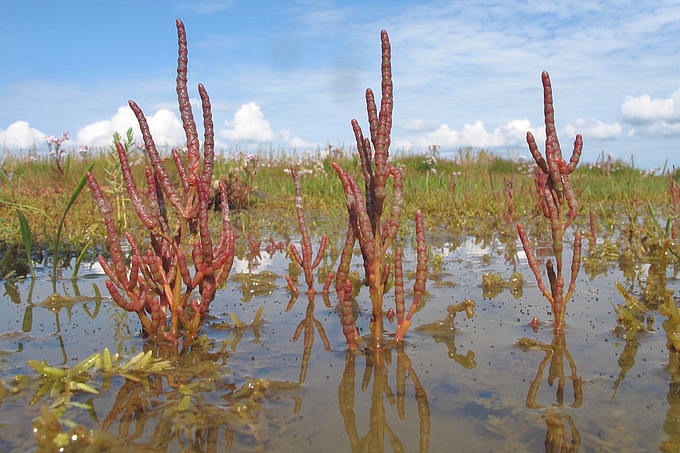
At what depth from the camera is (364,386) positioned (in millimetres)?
2254

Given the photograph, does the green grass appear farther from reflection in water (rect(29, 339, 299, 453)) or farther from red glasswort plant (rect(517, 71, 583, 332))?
reflection in water (rect(29, 339, 299, 453))

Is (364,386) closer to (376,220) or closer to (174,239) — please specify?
(376,220)

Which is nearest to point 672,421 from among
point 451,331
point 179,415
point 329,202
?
point 451,331

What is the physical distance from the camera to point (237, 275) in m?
4.31

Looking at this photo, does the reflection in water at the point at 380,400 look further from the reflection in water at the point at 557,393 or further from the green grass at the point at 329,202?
the green grass at the point at 329,202

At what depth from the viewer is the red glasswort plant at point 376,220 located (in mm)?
2342

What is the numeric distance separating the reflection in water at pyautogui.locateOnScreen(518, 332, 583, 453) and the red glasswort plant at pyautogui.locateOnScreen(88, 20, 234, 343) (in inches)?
56.3

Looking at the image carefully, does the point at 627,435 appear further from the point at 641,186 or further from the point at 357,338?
the point at 641,186

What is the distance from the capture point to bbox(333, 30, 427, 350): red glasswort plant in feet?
7.68

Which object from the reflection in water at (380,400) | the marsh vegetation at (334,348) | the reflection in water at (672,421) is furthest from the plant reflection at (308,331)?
the reflection in water at (672,421)

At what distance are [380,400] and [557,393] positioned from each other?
672 mm

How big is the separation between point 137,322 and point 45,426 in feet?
4.91

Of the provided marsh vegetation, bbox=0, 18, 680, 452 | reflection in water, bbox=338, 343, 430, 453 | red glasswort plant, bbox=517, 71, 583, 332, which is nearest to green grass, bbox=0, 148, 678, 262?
marsh vegetation, bbox=0, 18, 680, 452

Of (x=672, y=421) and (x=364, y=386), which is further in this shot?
(x=364, y=386)
